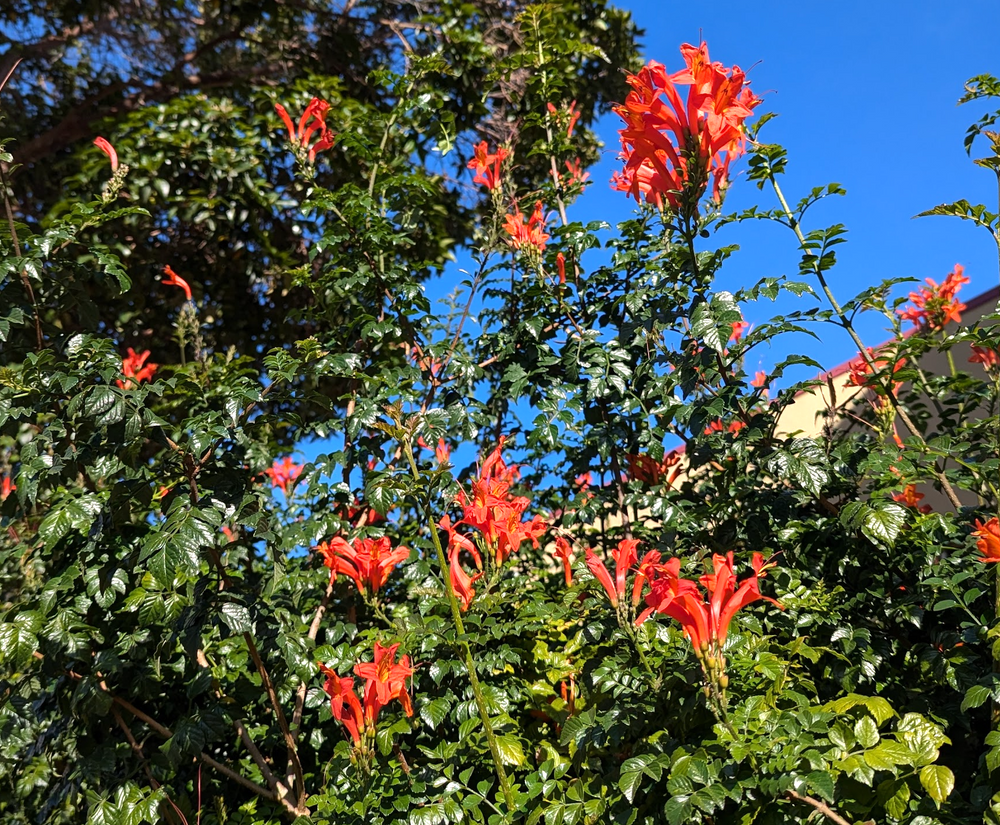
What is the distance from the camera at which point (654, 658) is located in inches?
70.3

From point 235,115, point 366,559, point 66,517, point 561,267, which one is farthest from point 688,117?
point 235,115

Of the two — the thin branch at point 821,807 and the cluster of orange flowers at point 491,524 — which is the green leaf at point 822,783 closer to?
the thin branch at point 821,807

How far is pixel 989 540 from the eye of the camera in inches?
67.5

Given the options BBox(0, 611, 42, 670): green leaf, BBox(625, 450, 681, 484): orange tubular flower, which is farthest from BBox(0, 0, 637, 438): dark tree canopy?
BBox(0, 611, 42, 670): green leaf

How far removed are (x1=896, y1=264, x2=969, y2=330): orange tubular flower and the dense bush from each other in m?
1.00

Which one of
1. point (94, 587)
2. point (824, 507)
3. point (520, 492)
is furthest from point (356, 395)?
point (824, 507)

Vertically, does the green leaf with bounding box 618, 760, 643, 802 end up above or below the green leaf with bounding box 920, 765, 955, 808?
below

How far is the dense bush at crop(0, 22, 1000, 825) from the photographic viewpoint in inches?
63.6

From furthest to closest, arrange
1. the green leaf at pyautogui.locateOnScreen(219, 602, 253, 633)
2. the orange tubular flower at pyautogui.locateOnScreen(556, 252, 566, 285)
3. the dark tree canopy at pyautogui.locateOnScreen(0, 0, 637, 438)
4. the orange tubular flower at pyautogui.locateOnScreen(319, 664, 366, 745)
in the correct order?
the dark tree canopy at pyautogui.locateOnScreen(0, 0, 637, 438), the orange tubular flower at pyautogui.locateOnScreen(556, 252, 566, 285), the green leaf at pyautogui.locateOnScreen(219, 602, 253, 633), the orange tubular flower at pyautogui.locateOnScreen(319, 664, 366, 745)

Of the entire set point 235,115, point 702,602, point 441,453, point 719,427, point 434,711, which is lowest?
point 434,711

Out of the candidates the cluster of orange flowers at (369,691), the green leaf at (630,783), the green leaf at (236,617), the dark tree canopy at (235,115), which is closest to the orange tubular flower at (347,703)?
the cluster of orange flowers at (369,691)

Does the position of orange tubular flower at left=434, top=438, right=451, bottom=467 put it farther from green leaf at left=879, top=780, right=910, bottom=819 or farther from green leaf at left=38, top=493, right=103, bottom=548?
green leaf at left=879, top=780, right=910, bottom=819

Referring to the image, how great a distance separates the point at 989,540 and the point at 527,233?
181 centimetres

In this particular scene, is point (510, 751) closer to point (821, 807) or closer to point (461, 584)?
point (461, 584)
